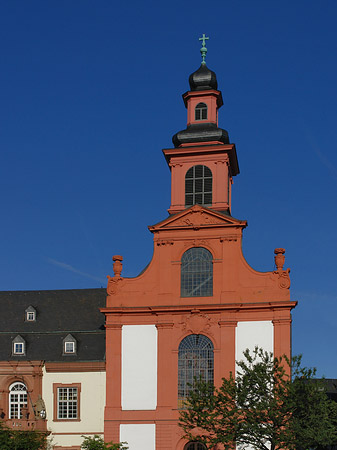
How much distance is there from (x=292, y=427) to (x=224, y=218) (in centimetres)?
1696

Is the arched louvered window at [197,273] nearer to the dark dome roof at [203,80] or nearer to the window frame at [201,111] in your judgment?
the window frame at [201,111]

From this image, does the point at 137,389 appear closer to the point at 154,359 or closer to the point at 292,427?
the point at 154,359

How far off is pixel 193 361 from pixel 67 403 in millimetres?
9053

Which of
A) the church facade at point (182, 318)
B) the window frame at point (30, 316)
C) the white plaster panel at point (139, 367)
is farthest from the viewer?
the window frame at point (30, 316)

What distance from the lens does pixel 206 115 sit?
6250 centimetres

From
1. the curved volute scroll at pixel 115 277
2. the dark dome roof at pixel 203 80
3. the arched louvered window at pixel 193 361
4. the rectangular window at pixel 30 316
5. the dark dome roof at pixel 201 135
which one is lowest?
the arched louvered window at pixel 193 361

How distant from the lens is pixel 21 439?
53438 millimetres

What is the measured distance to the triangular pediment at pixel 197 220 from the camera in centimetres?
5712

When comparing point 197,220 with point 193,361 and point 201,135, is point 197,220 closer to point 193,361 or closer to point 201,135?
point 201,135

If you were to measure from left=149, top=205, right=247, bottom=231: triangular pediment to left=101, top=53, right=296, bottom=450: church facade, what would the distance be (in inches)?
2.6

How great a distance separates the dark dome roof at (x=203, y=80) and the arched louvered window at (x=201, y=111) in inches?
56.7

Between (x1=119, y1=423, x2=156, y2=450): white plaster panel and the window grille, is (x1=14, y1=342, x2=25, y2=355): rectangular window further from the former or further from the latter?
(x1=119, y1=423, x2=156, y2=450): white plaster panel

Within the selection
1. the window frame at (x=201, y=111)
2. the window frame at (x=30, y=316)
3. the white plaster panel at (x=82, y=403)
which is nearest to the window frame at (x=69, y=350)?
the white plaster panel at (x=82, y=403)

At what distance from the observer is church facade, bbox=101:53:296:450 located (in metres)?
54.8
